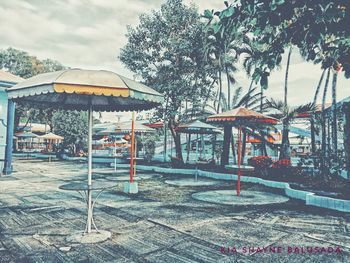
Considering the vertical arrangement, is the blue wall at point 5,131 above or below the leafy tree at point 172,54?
below

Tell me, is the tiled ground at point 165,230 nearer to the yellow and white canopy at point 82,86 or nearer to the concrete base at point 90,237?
the concrete base at point 90,237

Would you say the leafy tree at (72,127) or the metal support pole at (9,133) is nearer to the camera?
the metal support pole at (9,133)

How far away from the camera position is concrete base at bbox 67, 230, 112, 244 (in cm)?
449

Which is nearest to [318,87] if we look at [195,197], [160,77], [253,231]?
[160,77]

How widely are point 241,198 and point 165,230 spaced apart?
3881 millimetres

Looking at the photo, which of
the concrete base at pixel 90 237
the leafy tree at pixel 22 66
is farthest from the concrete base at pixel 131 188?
the leafy tree at pixel 22 66

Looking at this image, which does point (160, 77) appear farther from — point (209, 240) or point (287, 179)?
point (209, 240)

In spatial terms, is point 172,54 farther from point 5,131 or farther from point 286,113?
point 5,131

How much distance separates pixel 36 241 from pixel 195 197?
16.2 feet

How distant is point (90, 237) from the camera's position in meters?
4.64

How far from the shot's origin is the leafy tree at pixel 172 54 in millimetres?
18359

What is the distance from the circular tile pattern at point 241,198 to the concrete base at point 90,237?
376 cm

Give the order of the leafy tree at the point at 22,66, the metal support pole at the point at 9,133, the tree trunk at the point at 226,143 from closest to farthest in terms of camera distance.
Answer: the metal support pole at the point at 9,133, the tree trunk at the point at 226,143, the leafy tree at the point at 22,66

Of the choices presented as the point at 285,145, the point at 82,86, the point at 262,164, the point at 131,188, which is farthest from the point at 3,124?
the point at 285,145
